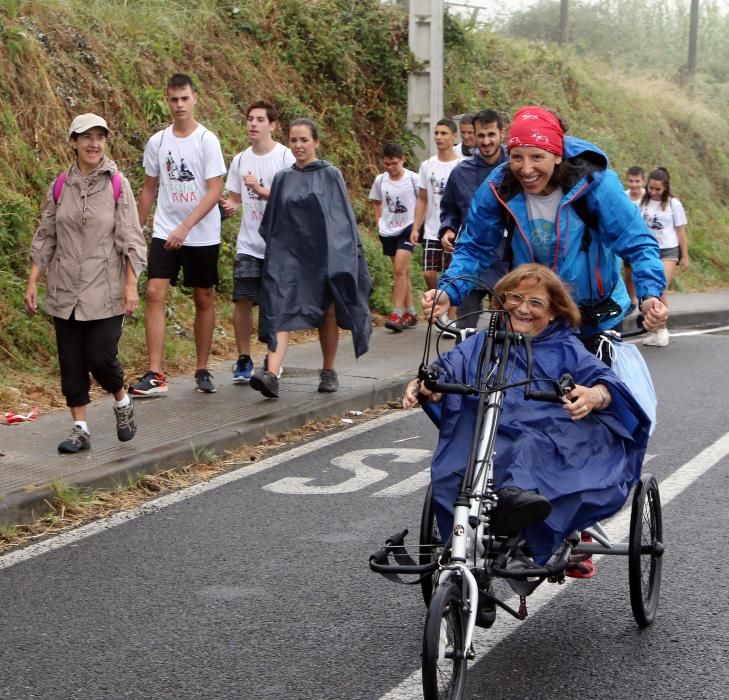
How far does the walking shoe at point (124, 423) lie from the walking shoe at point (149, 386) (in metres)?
1.55

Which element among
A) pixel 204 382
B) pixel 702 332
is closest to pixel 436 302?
pixel 204 382

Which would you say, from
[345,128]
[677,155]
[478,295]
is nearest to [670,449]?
[478,295]

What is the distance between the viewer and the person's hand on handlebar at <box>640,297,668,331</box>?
4.56m

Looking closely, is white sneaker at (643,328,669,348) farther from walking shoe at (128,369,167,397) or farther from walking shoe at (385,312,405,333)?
walking shoe at (128,369,167,397)

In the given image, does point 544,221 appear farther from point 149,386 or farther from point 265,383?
point 149,386

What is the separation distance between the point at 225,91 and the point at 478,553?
1204 cm

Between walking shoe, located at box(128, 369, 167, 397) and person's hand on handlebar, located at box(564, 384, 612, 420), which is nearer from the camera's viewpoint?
person's hand on handlebar, located at box(564, 384, 612, 420)

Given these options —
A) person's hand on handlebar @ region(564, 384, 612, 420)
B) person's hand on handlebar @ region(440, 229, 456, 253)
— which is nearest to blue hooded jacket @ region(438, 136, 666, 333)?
person's hand on handlebar @ region(564, 384, 612, 420)

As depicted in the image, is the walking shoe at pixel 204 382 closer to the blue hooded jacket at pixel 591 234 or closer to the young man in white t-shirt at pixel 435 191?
the young man in white t-shirt at pixel 435 191

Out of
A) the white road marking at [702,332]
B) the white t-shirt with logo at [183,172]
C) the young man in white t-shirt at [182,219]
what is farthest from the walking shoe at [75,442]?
the white road marking at [702,332]

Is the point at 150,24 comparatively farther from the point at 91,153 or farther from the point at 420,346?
the point at 91,153

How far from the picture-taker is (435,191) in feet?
40.4

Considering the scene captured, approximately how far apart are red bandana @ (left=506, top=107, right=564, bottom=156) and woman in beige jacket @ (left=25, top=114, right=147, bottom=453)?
3.08 metres

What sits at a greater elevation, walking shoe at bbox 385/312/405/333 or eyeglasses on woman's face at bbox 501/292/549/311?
eyeglasses on woman's face at bbox 501/292/549/311
